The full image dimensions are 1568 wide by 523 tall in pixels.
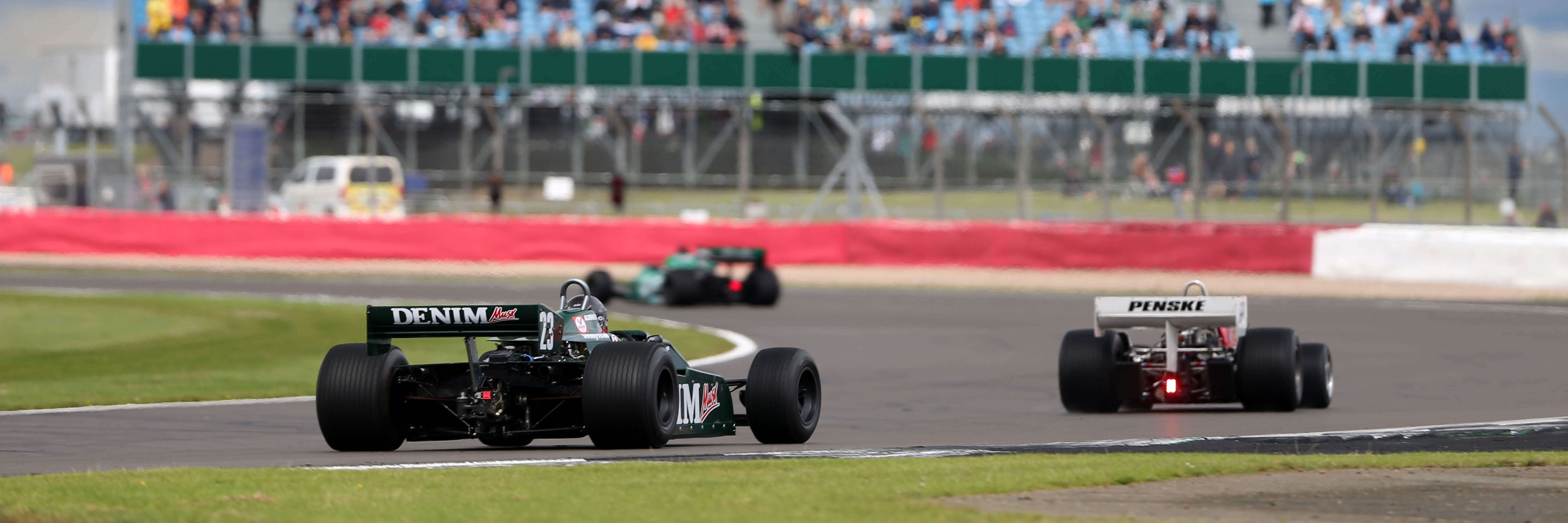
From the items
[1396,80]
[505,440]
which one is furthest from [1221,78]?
[505,440]

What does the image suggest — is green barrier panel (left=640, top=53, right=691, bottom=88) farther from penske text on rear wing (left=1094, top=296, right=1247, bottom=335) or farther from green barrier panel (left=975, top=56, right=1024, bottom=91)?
penske text on rear wing (left=1094, top=296, right=1247, bottom=335)

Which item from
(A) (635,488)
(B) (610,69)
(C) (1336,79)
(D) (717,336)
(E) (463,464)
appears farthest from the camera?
(C) (1336,79)

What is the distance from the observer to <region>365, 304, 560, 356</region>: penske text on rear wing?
8.62 m

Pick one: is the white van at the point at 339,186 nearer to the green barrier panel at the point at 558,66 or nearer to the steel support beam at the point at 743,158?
the green barrier panel at the point at 558,66

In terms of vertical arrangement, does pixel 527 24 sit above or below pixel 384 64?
above

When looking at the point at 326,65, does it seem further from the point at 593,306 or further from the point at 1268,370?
the point at 593,306

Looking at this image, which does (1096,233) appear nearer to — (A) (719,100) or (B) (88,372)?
(A) (719,100)

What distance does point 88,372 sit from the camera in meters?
14.7

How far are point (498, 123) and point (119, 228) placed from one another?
7125 mm

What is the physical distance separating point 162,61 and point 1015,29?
1741 centimetres

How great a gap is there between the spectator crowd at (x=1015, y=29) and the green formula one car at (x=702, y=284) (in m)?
15.3

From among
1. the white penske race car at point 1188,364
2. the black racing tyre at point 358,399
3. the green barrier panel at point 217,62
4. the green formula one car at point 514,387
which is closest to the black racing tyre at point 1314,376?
the white penske race car at point 1188,364

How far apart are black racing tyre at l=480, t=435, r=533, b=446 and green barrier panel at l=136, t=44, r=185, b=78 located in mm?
31687

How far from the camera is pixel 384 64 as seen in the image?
38312mm
